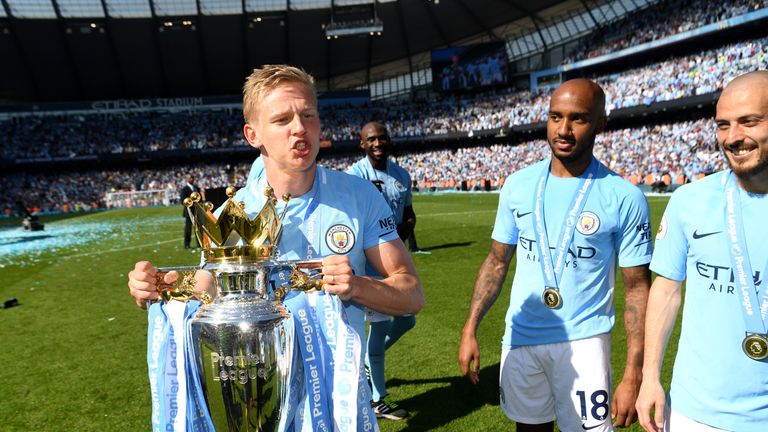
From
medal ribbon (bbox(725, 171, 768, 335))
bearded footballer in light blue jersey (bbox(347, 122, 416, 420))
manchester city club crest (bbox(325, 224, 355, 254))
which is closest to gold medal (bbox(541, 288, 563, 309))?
medal ribbon (bbox(725, 171, 768, 335))

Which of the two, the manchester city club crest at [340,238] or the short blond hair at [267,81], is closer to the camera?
the short blond hair at [267,81]

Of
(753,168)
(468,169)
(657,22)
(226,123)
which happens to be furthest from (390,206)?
(226,123)

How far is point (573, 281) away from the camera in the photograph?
9.00 feet

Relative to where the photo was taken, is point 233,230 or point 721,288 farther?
point 721,288

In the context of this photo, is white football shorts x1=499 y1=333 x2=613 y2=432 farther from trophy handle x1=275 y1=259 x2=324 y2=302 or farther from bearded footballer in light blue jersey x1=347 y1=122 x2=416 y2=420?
trophy handle x1=275 y1=259 x2=324 y2=302

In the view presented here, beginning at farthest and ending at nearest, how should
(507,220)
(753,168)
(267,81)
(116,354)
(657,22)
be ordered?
(657,22), (116,354), (507,220), (753,168), (267,81)

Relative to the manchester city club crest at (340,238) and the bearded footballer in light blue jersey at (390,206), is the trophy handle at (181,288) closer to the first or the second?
the manchester city club crest at (340,238)

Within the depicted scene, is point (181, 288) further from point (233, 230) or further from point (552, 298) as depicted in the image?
point (552, 298)

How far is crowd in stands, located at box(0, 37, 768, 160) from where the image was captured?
48.2 metres

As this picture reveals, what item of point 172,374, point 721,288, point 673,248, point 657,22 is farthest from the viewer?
point 657,22

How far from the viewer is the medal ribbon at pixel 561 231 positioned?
273 centimetres

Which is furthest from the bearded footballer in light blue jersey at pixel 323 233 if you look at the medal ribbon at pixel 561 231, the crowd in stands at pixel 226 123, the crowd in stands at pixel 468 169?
the crowd in stands at pixel 226 123

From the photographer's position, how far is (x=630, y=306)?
2.66 metres

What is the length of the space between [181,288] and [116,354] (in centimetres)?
539
